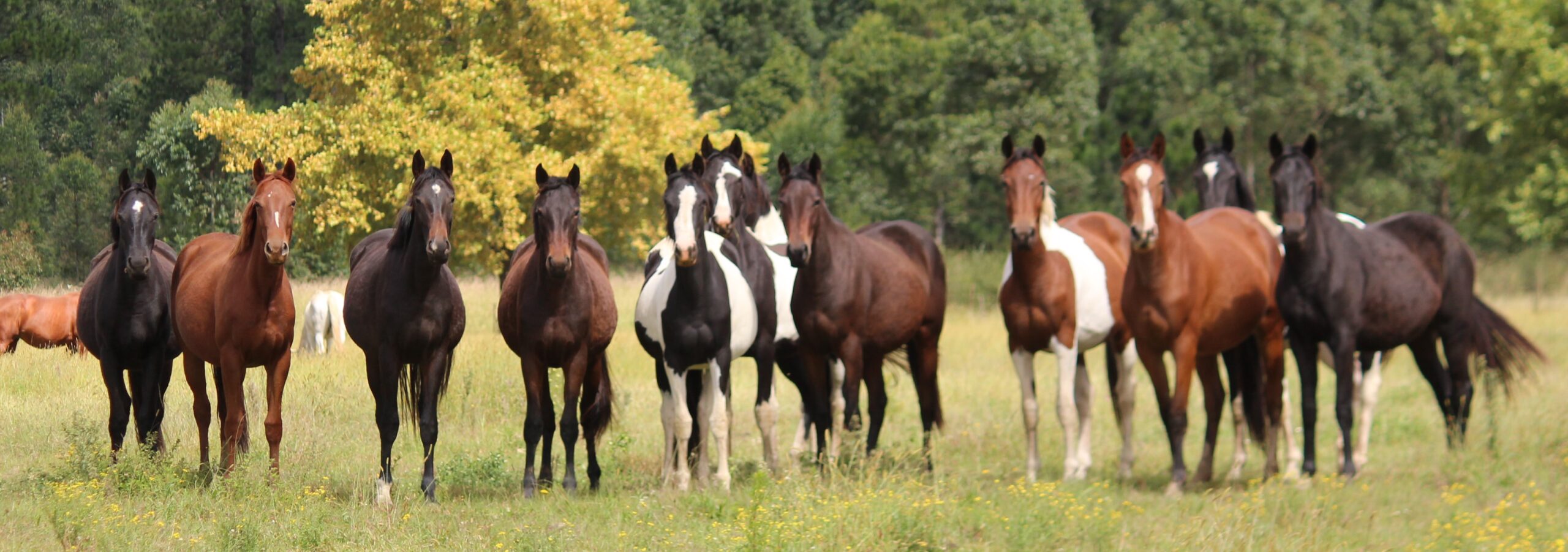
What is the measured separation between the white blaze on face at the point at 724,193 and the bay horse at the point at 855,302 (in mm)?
498

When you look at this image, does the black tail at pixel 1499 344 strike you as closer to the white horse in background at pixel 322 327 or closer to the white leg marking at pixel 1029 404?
the white leg marking at pixel 1029 404

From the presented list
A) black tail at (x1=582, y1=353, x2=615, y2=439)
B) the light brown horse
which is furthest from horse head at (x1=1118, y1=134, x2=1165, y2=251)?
the light brown horse

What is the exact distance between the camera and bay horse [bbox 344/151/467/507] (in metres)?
7.89

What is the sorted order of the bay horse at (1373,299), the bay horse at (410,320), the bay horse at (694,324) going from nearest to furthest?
1. the bay horse at (410,320)
2. the bay horse at (694,324)
3. the bay horse at (1373,299)

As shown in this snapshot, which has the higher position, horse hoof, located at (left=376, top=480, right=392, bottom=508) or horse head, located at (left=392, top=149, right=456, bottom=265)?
horse head, located at (left=392, top=149, right=456, bottom=265)

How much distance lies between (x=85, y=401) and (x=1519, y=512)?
926 cm

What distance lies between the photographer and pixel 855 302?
9336 mm

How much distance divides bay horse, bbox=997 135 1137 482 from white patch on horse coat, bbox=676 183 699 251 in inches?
85.9

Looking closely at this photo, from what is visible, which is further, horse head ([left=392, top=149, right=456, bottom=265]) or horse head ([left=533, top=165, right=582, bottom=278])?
horse head ([left=533, top=165, right=582, bottom=278])

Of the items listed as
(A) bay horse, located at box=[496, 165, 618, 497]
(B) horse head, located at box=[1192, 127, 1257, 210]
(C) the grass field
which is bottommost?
(C) the grass field

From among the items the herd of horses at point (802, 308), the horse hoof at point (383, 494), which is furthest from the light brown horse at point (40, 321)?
the horse hoof at point (383, 494)

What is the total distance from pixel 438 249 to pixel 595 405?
2.19 m

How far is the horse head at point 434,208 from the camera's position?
24.6 feet

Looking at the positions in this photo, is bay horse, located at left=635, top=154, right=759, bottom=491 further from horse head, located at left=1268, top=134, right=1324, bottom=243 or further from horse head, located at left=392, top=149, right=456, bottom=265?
horse head, located at left=1268, top=134, right=1324, bottom=243
